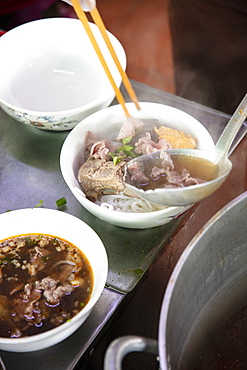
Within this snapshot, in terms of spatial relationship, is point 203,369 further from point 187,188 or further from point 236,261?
point 187,188

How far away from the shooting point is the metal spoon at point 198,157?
1.29 meters

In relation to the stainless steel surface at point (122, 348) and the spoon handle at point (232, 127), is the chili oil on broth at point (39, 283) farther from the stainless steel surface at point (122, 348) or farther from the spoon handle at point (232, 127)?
the spoon handle at point (232, 127)

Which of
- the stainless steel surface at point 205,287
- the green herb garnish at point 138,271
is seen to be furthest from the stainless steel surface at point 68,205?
the stainless steel surface at point 205,287

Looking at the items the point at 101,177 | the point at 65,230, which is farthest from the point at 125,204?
the point at 65,230

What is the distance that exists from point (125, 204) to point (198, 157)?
0.28 meters

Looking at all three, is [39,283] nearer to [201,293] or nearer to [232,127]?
[201,293]

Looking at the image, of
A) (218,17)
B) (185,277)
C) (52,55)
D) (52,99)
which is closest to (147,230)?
(185,277)

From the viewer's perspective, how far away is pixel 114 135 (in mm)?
1747

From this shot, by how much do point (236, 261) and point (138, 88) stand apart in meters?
0.92

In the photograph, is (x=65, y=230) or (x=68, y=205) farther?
(x=68, y=205)

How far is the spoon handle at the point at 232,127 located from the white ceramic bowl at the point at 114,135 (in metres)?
0.07

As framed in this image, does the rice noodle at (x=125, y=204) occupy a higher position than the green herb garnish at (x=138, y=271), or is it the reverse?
the rice noodle at (x=125, y=204)


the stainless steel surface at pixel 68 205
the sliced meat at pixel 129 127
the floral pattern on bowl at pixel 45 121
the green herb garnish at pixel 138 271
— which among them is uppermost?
the floral pattern on bowl at pixel 45 121

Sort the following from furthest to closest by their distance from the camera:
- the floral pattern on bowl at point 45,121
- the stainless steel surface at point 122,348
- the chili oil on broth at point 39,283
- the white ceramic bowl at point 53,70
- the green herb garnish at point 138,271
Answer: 1. the white ceramic bowl at point 53,70
2. the floral pattern on bowl at point 45,121
3. the green herb garnish at point 138,271
4. the chili oil on broth at point 39,283
5. the stainless steel surface at point 122,348
